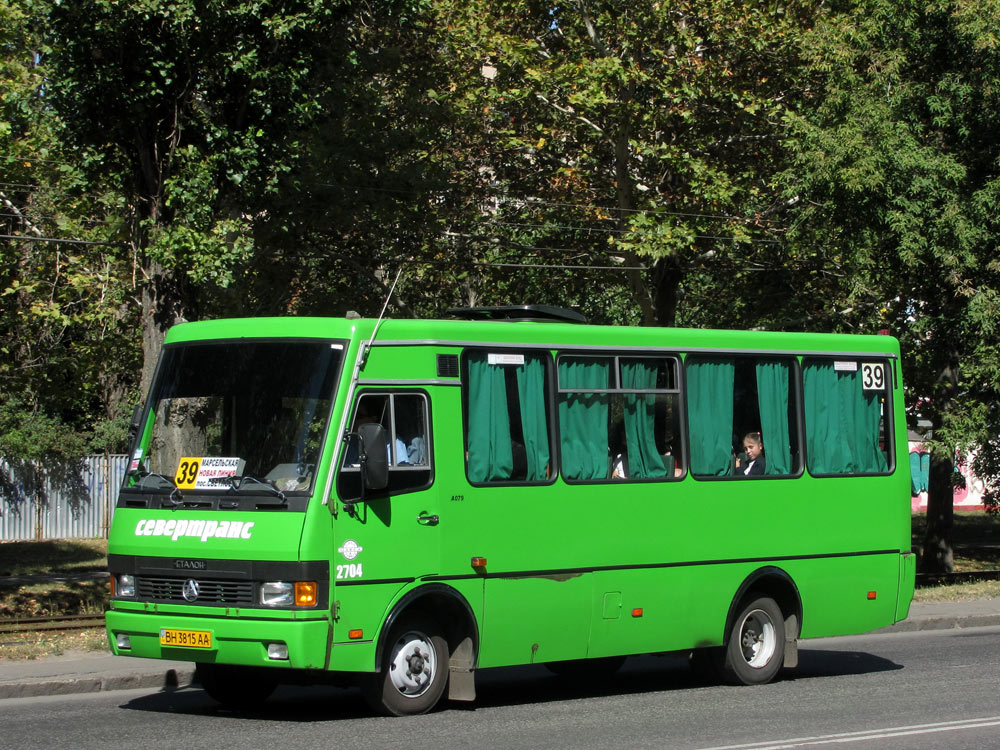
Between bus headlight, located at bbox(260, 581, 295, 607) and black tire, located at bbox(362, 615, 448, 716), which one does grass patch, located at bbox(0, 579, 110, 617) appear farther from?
bus headlight, located at bbox(260, 581, 295, 607)

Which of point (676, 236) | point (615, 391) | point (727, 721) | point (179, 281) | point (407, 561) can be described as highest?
point (676, 236)

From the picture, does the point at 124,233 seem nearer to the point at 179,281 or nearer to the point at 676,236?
the point at 179,281

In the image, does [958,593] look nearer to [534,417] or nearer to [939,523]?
[939,523]

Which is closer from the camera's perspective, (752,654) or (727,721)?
(727,721)

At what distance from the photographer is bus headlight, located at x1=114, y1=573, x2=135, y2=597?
1045 centimetres

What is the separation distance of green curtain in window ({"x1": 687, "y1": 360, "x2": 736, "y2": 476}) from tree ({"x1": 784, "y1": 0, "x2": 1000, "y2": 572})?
11182 mm

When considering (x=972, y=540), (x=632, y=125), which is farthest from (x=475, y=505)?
(x=972, y=540)

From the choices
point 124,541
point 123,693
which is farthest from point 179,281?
point 124,541

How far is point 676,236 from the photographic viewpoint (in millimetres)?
27031

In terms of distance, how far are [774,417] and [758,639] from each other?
202cm

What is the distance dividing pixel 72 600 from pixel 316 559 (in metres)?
15.7

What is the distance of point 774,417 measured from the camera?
13.4 m

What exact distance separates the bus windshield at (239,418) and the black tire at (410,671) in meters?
1.35

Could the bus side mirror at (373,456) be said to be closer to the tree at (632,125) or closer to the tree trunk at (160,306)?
the tree trunk at (160,306)
